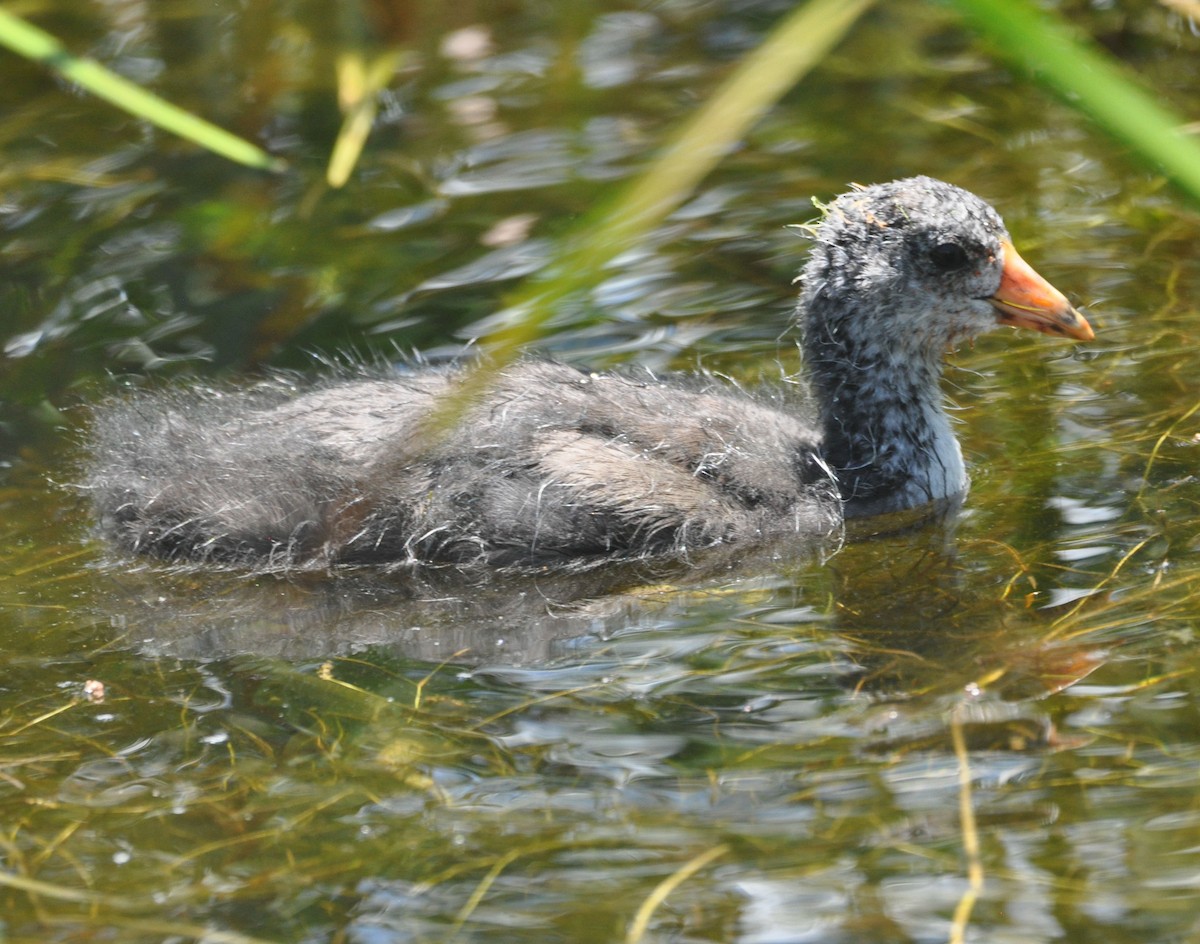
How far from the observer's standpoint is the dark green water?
2.75 m

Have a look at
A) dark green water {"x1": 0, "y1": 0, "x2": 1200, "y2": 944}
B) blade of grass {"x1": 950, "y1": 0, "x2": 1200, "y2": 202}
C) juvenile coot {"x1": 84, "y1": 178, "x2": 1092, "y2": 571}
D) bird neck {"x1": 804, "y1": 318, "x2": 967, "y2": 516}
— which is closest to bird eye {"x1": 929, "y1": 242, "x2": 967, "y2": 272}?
juvenile coot {"x1": 84, "y1": 178, "x2": 1092, "y2": 571}

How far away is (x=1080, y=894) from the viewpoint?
8.46ft

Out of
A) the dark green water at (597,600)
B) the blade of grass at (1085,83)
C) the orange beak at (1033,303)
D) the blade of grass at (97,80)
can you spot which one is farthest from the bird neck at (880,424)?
the blade of grass at (1085,83)

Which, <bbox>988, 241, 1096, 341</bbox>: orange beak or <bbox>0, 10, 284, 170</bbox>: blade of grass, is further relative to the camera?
<bbox>988, 241, 1096, 341</bbox>: orange beak

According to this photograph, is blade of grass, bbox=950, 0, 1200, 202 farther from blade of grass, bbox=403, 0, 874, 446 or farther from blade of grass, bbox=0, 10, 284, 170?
blade of grass, bbox=0, 10, 284, 170

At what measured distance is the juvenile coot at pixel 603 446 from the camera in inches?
164

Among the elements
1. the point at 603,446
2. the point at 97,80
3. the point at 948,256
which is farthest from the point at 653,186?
the point at 948,256

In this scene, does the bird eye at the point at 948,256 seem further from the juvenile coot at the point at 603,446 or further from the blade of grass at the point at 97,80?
the blade of grass at the point at 97,80

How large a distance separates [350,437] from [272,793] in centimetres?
133

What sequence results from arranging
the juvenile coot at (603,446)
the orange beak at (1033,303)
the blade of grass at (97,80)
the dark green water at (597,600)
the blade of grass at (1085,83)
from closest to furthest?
1. the blade of grass at (1085,83)
2. the dark green water at (597,600)
3. the blade of grass at (97,80)
4. the juvenile coot at (603,446)
5. the orange beak at (1033,303)

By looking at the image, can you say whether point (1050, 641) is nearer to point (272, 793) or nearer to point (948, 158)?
point (272, 793)

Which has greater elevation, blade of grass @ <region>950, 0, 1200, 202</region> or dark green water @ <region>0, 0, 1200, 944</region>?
blade of grass @ <region>950, 0, 1200, 202</region>

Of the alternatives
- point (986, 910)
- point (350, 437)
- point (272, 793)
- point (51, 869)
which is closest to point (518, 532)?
A: point (350, 437)

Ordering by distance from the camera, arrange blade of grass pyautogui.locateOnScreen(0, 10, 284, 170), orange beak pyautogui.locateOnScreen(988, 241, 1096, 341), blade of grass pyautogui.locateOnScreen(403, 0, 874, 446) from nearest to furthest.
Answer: blade of grass pyautogui.locateOnScreen(403, 0, 874, 446) → blade of grass pyautogui.locateOnScreen(0, 10, 284, 170) → orange beak pyautogui.locateOnScreen(988, 241, 1096, 341)
